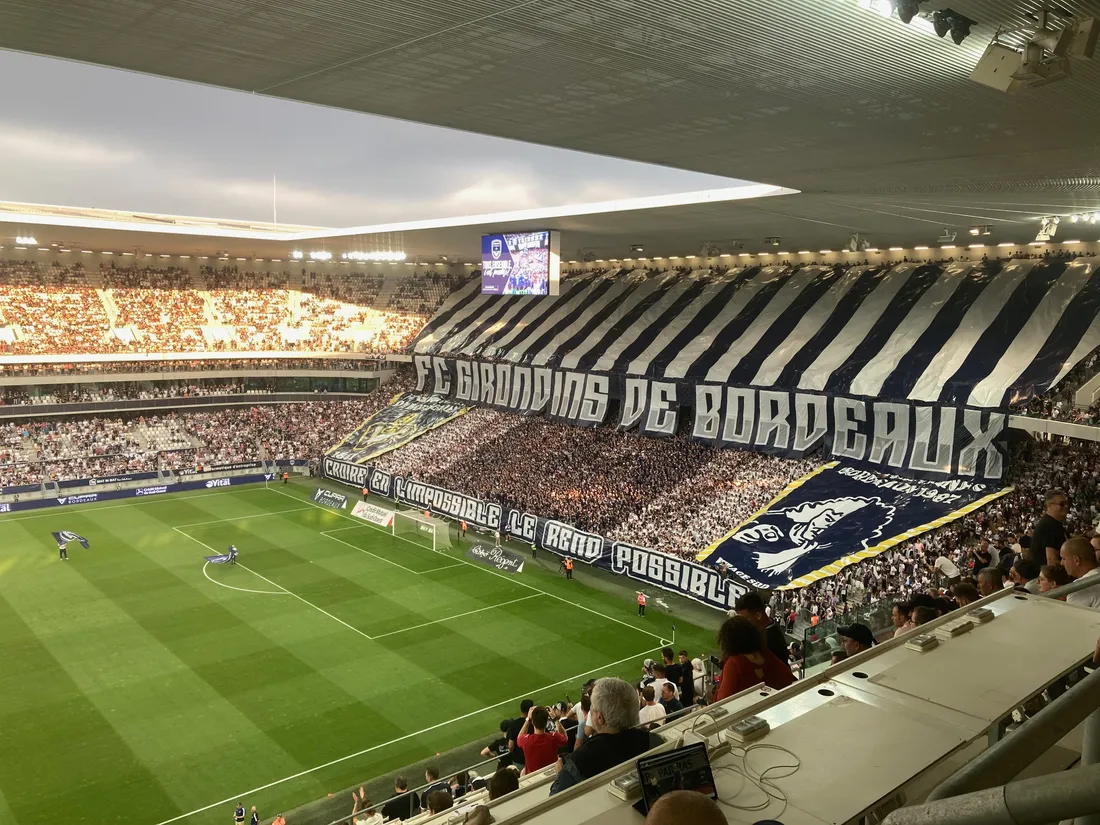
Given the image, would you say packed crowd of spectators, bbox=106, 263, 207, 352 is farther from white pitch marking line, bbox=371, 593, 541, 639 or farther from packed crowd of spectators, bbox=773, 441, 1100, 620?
packed crowd of spectators, bbox=773, 441, 1100, 620

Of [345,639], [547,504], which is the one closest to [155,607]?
[345,639]

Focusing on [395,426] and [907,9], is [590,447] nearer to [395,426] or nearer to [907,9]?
[395,426]

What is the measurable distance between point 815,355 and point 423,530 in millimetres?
16634

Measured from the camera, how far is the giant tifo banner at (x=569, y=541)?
79.8 ft

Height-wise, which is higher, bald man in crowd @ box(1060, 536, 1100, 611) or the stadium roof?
the stadium roof

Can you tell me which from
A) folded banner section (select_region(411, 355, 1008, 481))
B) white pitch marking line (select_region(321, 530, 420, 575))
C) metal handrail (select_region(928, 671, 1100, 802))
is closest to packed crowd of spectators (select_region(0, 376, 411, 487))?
folded banner section (select_region(411, 355, 1008, 481))

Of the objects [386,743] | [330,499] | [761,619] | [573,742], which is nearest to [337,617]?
[386,743]

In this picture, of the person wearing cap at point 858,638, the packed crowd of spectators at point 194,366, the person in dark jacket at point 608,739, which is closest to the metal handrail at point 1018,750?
the person in dark jacket at point 608,739

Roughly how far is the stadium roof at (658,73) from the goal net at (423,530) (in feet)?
61.6

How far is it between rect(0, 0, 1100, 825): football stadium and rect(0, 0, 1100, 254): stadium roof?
10cm

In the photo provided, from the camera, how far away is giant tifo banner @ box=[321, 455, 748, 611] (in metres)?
24.3

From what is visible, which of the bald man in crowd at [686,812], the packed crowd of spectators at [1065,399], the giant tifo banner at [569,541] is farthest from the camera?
the giant tifo banner at [569,541]

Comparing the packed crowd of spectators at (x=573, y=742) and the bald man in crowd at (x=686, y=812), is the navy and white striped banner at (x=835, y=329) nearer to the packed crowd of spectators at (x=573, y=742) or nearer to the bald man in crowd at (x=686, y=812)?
the packed crowd of spectators at (x=573, y=742)

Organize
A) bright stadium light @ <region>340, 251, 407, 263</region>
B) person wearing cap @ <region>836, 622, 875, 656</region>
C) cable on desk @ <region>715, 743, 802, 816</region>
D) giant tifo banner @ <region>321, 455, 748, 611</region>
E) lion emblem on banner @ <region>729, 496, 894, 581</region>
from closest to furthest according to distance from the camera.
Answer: cable on desk @ <region>715, 743, 802, 816</region>, person wearing cap @ <region>836, 622, 875, 656</region>, lion emblem on banner @ <region>729, 496, 894, 581</region>, giant tifo banner @ <region>321, 455, 748, 611</region>, bright stadium light @ <region>340, 251, 407, 263</region>
